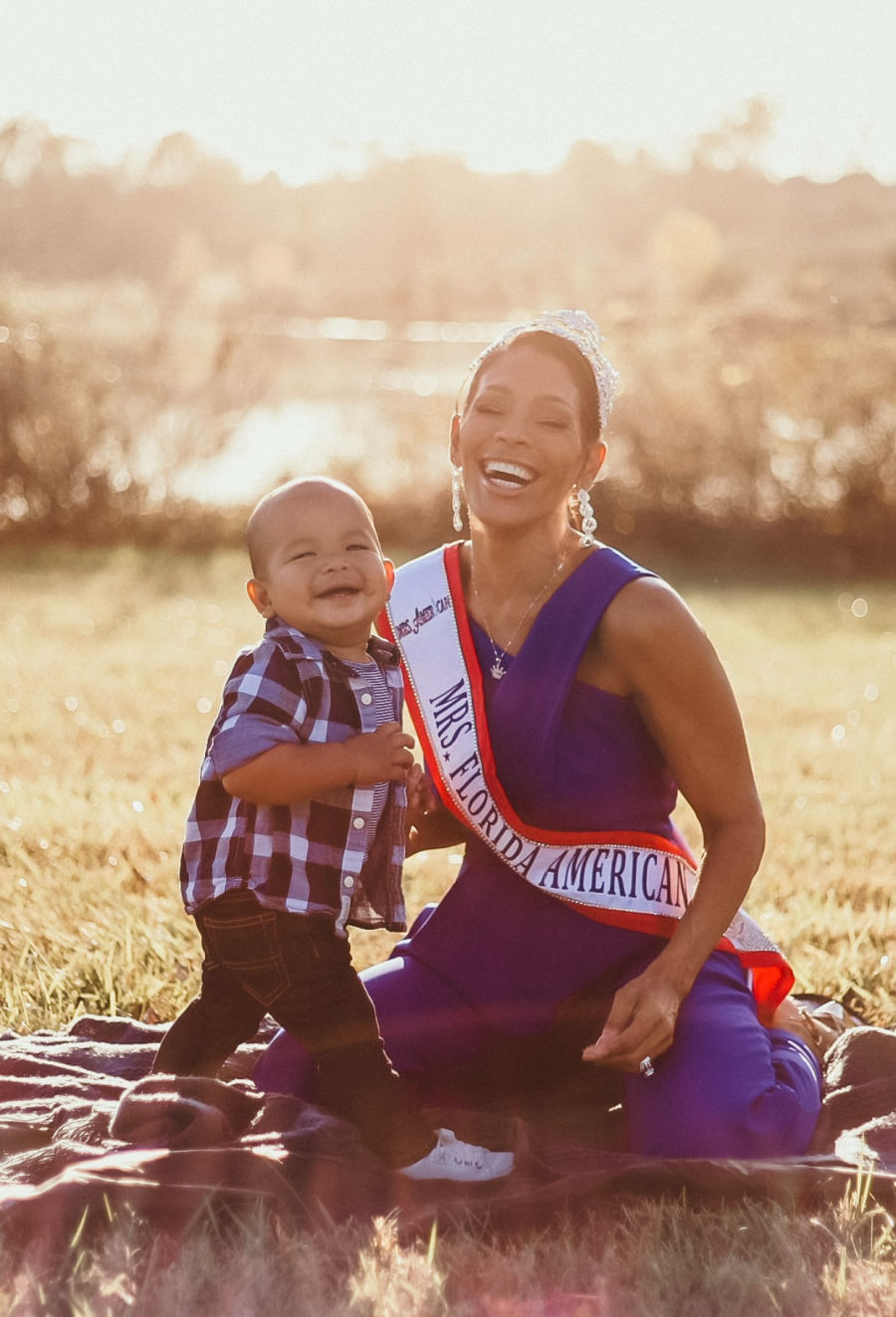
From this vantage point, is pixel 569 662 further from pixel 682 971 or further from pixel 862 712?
pixel 862 712

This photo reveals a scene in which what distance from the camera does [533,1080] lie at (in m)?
3.53

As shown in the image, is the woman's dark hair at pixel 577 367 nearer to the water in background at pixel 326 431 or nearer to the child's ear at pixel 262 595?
the child's ear at pixel 262 595

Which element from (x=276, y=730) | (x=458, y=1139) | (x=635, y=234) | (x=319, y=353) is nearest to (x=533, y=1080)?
(x=458, y=1139)

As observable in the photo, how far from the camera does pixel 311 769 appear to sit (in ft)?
9.50

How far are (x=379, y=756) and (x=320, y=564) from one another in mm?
404

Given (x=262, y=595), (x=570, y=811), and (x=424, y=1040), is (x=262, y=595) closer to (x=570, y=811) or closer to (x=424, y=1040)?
(x=570, y=811)

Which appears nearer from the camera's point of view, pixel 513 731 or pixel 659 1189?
pixel 659 1189

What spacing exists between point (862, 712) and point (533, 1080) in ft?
20.7

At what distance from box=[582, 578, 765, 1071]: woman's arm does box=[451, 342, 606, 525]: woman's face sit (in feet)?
1.07

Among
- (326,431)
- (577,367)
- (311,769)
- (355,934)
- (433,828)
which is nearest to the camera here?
(311,769)

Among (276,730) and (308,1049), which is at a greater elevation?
(276,730)

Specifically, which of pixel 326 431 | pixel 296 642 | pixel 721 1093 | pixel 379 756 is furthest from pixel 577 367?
pixel 326 431

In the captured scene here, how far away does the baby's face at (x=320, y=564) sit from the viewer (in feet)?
9.86

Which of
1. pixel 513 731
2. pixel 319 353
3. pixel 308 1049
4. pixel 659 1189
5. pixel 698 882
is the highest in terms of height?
pixel 319 353
